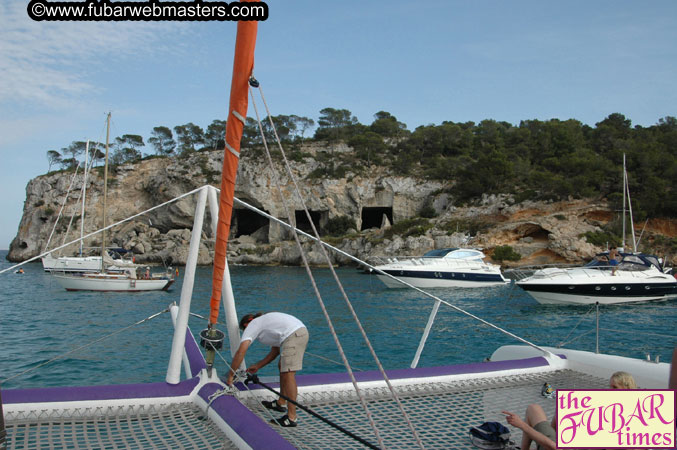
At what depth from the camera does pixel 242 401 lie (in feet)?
15.9

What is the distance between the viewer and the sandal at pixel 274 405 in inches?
189

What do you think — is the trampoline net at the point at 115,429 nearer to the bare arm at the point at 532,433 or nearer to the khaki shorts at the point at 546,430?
the bare arm at the point at 532,433

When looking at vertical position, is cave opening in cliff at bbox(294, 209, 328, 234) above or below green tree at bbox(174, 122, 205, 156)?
below

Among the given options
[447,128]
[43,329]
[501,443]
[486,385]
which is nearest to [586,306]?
[486,385]

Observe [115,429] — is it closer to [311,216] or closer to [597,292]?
[597,292]

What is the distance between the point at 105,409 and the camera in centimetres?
446

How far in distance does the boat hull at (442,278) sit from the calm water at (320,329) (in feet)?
3.80

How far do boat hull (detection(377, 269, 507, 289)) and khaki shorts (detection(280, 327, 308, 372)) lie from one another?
2433cm

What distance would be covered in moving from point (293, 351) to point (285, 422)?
66 cm

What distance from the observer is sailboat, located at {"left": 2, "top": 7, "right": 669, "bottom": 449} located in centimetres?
405

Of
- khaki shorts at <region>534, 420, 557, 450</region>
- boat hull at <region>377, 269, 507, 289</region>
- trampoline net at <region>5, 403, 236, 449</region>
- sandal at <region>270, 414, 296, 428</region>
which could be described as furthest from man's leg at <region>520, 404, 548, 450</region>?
boat hull at <region>377, 269, 507, 289</region>

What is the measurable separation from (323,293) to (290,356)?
24231mm

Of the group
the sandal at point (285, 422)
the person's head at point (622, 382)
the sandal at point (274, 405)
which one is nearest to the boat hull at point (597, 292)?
the person's head at point (622, 382)

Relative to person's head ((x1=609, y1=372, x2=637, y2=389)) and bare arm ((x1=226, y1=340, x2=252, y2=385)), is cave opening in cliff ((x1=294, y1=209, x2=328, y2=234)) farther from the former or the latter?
person's head ((x1=609, y1=372, x2=637, y2=389))
